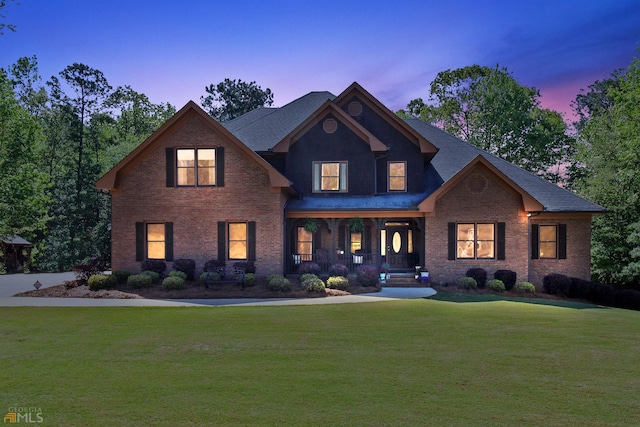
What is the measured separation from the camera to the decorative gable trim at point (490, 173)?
19.3m

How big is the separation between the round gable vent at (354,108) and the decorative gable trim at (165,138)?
650 cm

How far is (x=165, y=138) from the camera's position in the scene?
786 inches

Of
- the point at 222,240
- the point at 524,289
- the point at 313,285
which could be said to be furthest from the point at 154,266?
the point at 524,289

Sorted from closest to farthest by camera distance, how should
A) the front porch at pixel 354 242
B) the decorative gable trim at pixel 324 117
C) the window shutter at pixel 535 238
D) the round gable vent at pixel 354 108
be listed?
1. the window shutter at pixel 535 238
2. the front porch at pixel 354 242
3. the decorative gable trim at pixel 324 117
4. the round gable vent at pixel 354 108

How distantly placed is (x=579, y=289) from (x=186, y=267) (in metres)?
17.6

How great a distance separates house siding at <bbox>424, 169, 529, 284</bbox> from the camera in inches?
780

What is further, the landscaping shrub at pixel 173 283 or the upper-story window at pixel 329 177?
the upper-story window at pixel 329 177

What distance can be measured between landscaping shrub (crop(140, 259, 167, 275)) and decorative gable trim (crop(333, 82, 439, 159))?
40.8 feet

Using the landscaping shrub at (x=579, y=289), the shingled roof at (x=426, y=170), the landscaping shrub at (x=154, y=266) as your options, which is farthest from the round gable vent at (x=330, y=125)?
the landscaping shrub at (x=579, y=289)

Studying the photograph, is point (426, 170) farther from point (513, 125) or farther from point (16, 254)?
point (16, 254)

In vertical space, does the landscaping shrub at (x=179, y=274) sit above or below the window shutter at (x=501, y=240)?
below

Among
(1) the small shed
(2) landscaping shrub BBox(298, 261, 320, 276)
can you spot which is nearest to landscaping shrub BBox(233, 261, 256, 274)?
(2) landscaping shrub BBox(298, 261, 320, 276)

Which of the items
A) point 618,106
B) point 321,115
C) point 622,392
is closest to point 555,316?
point 622,392

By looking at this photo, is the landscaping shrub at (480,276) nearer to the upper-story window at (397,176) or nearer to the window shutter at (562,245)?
the window shutter at (562,245)
